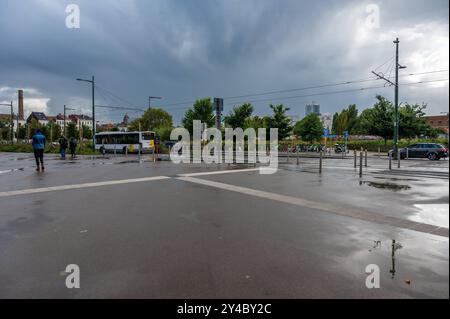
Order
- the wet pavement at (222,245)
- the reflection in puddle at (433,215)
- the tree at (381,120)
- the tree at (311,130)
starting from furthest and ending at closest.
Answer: the tree at (311,130) < the tree at (381,120) < the wet pavement at (222,245) < the reflection in puddle at (433,215)

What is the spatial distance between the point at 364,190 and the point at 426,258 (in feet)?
19.2

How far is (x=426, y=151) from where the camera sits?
87.3ft

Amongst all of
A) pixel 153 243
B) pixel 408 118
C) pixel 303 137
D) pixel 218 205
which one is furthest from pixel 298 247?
pixel 303 137

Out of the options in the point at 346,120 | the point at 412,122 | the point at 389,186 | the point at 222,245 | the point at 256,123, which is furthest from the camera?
the point at 346,120

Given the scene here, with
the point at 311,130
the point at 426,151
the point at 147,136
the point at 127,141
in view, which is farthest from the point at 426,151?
the point at 127,141

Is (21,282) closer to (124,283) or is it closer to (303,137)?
(124,283)

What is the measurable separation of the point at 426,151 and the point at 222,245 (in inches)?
1065

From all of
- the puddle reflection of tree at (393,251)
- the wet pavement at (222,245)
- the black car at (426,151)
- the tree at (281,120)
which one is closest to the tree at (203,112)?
the tree at (281,120)

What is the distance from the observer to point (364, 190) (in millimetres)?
9836

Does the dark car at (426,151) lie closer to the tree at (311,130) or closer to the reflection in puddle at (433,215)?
the reflection in puddle at (433,215)

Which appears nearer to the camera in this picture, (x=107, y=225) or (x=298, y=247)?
(x=298, y=247)

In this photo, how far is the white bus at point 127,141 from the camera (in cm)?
3947

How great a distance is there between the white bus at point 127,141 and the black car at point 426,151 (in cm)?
2601

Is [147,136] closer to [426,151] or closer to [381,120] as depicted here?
[381,120]
